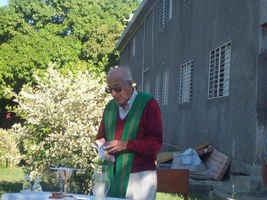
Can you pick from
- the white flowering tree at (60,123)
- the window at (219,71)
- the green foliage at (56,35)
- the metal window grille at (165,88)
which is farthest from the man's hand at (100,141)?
the green foliage at (56,35)

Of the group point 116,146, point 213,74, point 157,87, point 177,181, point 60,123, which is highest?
point 157,87

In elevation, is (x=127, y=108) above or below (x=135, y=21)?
below

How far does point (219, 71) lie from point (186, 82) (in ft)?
9.96

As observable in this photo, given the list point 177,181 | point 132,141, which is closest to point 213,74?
point 177,181

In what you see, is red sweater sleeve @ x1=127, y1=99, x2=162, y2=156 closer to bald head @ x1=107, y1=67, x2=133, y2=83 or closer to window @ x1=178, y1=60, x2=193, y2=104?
bald head @ x1=107, y1=67, x2=133, y2=83

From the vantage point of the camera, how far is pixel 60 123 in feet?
30.1

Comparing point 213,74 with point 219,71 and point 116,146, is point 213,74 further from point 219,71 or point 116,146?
point 116,146

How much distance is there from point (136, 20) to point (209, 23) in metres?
12.1

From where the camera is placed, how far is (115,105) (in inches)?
156

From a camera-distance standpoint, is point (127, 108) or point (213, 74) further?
point (213, 74)

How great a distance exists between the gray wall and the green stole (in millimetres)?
5403

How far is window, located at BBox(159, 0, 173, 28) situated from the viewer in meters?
17.0

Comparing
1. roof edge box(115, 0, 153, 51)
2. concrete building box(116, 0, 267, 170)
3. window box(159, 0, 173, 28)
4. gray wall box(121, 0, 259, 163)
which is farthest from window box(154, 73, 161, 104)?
roof edge box(115, 0, 153, 51)

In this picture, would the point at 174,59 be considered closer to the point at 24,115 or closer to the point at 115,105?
the point at 24,115
